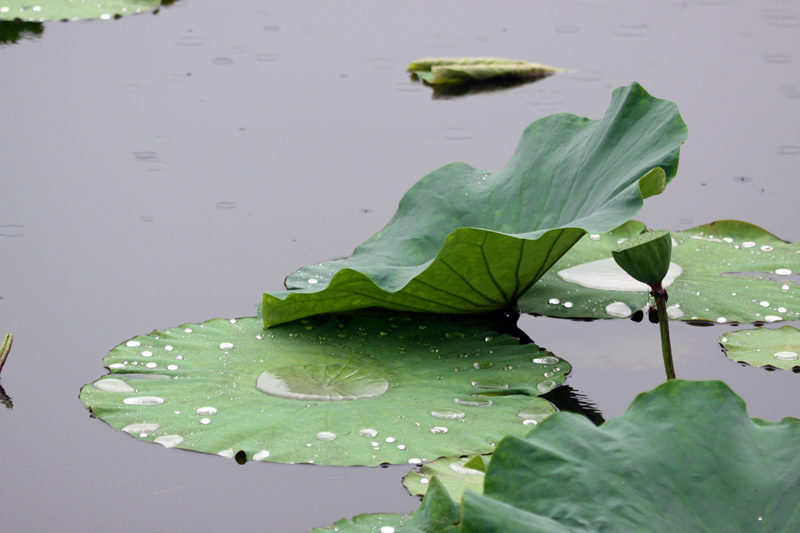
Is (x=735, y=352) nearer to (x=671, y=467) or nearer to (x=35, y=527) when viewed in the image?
(x=671, y=467)

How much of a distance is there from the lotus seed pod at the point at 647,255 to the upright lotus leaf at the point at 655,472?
33 centimetres

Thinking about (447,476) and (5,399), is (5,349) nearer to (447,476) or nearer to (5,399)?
(5,399)

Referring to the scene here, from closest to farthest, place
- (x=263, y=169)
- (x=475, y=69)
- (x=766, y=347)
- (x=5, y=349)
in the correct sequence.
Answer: (x=5, y=349) → (x=766, y=347) → (x=263, y=169) → (x=475, y=69)

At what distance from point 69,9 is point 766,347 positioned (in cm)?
332

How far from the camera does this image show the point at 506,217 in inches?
62.4

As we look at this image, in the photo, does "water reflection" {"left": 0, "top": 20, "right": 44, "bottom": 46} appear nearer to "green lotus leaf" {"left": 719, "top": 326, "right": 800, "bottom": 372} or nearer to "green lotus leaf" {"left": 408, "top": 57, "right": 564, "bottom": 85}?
"green lotus leaf" {"left": 408, "top": 57, "right": 564, "bottom": 85}

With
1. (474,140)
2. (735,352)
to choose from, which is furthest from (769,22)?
(735,352)

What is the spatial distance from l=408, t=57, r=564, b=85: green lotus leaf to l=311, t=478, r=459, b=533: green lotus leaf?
2419 millimetres

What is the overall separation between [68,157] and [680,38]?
2.52 meters

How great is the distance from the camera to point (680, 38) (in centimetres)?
371

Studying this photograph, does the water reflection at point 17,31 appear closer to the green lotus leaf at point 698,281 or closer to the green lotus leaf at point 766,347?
the green lotus leaf at point 698,281

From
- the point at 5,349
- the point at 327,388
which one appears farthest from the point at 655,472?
the point at 5,349

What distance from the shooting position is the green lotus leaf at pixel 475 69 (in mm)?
3213

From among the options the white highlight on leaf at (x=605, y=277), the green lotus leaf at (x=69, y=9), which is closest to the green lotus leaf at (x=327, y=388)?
the white highlight on leaf at (x=605, y=277)
